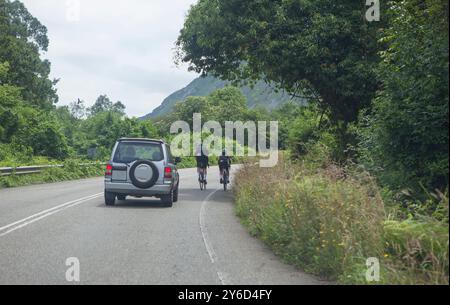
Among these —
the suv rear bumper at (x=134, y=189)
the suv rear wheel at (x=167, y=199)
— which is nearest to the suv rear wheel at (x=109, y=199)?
the suv rear bumper at (x=134, y=189)

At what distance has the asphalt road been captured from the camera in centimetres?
709

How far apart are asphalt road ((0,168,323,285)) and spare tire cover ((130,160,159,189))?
2.39 ft

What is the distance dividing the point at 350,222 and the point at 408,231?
4.00 ft

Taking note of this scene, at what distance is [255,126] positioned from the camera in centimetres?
11050

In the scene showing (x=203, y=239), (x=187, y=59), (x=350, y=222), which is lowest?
(x=203, y=239)

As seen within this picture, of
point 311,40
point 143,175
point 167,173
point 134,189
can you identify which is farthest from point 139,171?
point 311,40

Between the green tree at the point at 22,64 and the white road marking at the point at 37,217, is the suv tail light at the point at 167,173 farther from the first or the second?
the green tree at the point at 22,64

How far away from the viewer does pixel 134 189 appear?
15.7 metres

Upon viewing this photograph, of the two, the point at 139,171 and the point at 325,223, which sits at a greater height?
the point at 139,171

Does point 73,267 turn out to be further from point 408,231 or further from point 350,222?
point 408,231

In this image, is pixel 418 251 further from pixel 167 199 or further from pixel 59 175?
pixel 59 175

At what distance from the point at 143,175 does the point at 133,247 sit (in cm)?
638

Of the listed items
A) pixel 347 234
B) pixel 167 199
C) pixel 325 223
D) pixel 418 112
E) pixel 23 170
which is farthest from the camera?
pixel 23 170
